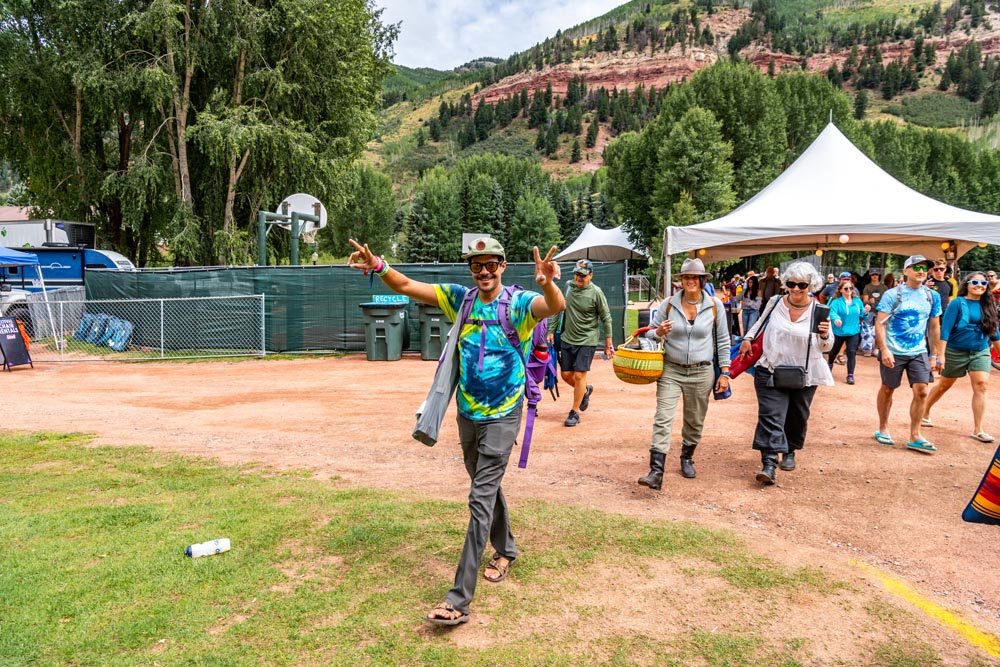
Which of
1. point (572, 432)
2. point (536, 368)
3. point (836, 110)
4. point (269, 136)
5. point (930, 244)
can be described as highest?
point (836, 110)

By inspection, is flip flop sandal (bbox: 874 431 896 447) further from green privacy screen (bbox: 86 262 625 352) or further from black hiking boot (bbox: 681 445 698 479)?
green privacy screen (bbox: 86 262 625 352)

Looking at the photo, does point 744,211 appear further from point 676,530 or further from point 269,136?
point 269,136

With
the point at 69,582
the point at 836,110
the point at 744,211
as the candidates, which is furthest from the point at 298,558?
the point at 836,110

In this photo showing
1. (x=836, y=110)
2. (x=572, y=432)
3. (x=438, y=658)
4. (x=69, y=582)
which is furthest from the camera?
(x=836, y=110)

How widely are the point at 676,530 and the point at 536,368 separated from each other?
1.64m

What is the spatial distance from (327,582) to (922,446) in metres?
6.01

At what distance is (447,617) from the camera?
3098mm

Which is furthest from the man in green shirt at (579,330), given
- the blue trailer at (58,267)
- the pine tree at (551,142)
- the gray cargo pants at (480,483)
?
the pine tree at (551,142)

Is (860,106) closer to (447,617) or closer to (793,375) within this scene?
(793,375)

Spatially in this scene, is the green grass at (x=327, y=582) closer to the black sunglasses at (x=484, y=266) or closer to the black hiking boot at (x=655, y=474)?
the black hiking boot at (x=655, y=474)

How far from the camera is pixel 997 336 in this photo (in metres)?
6.22

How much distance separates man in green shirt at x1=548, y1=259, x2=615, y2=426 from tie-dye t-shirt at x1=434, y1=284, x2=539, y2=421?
4129 millimetres

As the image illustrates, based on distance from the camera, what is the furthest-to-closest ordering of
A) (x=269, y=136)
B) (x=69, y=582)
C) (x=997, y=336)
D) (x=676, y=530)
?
(x=269, y=136) → (x=997, y=336) → (x=676, y=530) → (x=69, y=582)

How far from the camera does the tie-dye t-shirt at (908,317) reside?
641 cm
